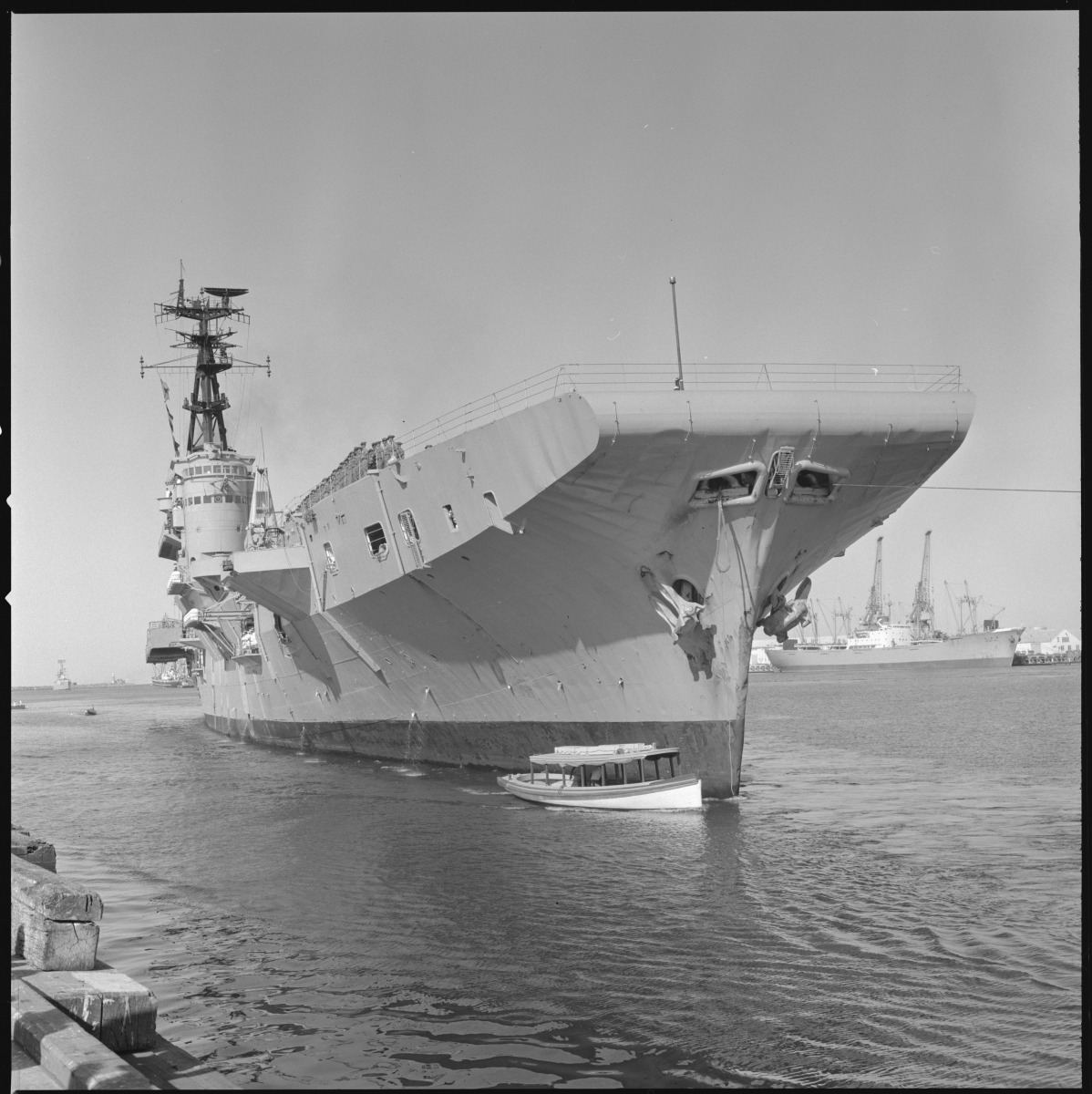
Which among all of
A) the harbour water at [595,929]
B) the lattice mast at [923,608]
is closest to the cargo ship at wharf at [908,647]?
the lattice mast at [923,608]

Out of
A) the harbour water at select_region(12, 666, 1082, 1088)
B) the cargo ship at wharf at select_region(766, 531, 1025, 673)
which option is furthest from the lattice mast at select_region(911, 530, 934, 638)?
the harbour water at select_region(12, 666, 1082, 1088)

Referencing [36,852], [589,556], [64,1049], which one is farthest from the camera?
[589,556]

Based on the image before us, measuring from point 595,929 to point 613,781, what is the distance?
7636mm

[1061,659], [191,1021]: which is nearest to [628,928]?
[191,1021]

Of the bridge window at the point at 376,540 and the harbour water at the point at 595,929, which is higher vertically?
the bridge window at the point at 376,540

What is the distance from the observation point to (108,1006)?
5855 millimetres

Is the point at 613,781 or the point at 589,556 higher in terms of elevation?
the point at 589,556

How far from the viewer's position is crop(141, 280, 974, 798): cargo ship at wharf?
50.4ft

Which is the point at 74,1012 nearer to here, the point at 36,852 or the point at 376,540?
the point at 36,852

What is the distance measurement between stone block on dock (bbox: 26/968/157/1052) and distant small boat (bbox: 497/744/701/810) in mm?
11671

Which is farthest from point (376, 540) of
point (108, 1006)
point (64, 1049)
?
point (64, 1049)

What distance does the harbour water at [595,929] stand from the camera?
286 inches

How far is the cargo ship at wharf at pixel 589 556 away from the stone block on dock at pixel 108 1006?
10014 mm

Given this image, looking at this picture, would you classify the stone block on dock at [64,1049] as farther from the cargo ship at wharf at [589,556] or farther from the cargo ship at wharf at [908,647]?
the cargo ship at wharf at [908,647]
